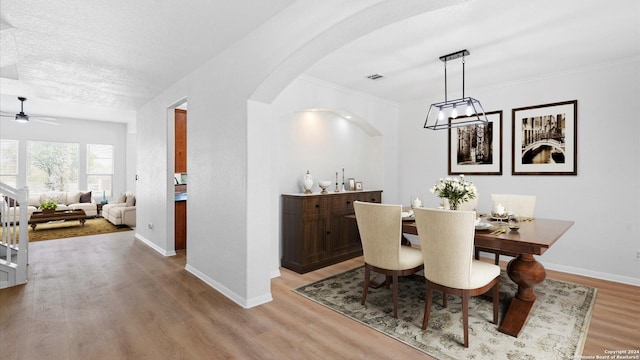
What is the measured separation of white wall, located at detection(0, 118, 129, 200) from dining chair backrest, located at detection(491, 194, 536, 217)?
10.3 m

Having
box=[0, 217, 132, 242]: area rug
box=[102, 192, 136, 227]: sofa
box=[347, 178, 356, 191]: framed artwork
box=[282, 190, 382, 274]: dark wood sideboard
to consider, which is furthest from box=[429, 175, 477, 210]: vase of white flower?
box=[102, 192, 136, 227]: sofa

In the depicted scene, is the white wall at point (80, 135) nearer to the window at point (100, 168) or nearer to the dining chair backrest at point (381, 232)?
the window at point (100, 168)

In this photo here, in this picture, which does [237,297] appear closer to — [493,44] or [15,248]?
[15,248]

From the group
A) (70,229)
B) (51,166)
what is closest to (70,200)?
(51,166)

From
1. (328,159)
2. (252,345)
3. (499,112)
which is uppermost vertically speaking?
(499,112)

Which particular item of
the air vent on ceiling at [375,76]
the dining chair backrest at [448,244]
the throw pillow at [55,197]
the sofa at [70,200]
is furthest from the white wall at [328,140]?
the throw pillow at [55,197]

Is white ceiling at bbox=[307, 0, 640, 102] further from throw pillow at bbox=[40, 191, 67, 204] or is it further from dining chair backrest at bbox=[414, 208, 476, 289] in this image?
throw pillow at bbox=[40, 191, 67, 204]

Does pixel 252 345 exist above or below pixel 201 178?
below

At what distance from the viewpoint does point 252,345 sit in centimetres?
226

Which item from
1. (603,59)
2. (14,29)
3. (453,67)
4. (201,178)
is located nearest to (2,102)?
(14,29)

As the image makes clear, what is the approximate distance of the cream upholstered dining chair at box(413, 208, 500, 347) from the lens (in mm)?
2236

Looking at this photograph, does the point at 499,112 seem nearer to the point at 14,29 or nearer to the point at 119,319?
the point at 119,319

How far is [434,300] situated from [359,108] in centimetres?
302

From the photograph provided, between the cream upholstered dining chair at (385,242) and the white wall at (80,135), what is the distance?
9468 mm
